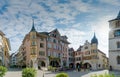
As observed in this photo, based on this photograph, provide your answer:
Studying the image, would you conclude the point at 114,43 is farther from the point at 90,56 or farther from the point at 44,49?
the point at 90,56

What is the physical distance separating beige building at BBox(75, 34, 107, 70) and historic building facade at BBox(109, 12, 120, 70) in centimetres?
2592

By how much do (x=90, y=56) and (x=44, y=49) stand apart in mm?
22544

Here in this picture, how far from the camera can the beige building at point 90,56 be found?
3085 inches

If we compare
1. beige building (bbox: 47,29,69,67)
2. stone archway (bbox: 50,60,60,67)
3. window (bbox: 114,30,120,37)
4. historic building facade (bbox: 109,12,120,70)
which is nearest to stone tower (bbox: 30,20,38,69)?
beige building (bbox: 47,29,69,67)

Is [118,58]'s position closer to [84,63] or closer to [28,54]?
[28,54]

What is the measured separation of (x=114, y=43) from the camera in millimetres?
50750

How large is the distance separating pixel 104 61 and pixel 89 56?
12.2 meters

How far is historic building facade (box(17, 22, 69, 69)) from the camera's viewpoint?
201 ft

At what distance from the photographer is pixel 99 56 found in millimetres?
84250

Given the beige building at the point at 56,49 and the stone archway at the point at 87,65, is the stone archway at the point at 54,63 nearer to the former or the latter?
the beige building at the point at 56,49

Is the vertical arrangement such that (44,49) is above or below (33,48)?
below

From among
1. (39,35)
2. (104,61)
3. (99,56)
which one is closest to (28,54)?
(39,35)

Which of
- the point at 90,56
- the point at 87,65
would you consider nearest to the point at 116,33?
the point at 90,56

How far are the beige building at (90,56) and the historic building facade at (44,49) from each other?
1089cm
